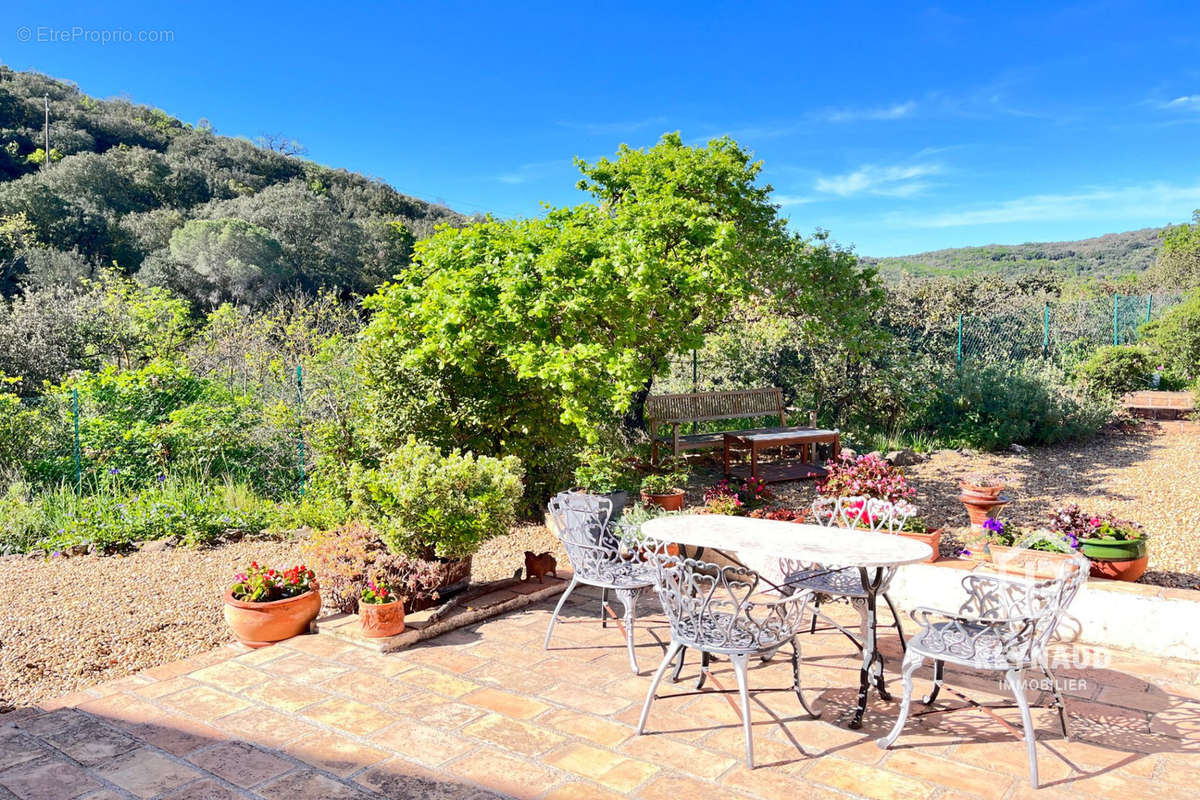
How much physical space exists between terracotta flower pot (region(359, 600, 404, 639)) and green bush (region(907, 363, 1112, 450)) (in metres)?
8.26

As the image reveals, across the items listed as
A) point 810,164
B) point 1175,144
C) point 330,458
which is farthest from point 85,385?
point 1175,144

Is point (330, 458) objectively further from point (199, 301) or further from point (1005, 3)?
point (199, 301)

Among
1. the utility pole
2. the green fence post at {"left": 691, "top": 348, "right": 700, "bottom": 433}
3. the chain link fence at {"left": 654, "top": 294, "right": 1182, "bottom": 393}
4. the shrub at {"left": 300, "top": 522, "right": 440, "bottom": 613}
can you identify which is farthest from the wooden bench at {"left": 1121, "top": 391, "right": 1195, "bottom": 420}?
the utility pole

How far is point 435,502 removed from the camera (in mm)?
4469

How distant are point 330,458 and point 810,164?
1626cm

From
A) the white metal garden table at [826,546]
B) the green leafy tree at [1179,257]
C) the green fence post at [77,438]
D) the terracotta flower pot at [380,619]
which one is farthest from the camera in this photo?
the green leafy tree at [1179,257]

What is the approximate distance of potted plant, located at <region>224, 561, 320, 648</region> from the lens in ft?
13.7

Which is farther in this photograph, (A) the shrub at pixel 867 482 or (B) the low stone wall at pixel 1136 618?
(A) the shrub at pixel 867 482

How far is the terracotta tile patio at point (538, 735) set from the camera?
275 centimetres

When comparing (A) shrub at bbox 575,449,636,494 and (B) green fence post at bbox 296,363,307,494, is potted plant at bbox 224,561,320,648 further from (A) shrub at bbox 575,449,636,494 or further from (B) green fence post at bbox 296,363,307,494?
(B) green fence post at bbox 296,363,307,494

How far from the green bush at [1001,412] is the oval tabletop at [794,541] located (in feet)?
22.6

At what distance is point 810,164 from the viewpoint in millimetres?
19141

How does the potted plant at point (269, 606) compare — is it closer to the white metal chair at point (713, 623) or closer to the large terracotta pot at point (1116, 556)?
the white metal chair at point (713, 623)
